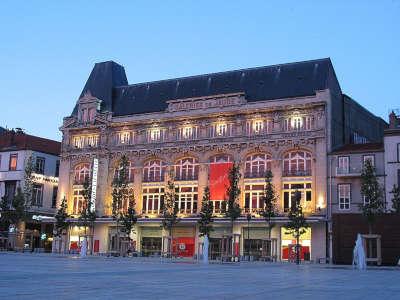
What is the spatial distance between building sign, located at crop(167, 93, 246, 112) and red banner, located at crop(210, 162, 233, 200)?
24.2ft

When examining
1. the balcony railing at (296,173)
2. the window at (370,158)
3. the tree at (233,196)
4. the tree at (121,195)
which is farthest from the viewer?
the tree at (121,195)

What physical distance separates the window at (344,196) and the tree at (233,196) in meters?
10.9

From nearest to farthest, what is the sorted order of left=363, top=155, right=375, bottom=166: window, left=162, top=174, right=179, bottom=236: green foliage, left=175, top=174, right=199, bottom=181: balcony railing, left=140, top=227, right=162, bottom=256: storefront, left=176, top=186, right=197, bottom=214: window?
left=363, top=155, right=375, bottom=166: window, left=162, top=174, right=179, bottom=236: green foliage, left=176, top=186, right=197, bottom=214: window, left=175, top=174, right=199, bottom=181: balcony railing, left=140, top=227, right=162, bottom=256: storefront

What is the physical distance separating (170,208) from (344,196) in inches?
797

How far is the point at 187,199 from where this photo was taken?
7012 centimetres

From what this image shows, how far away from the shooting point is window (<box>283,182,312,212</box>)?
205 feet

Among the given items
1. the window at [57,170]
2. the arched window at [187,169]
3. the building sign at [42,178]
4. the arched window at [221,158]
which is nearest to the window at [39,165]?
the building sign at [42,178]

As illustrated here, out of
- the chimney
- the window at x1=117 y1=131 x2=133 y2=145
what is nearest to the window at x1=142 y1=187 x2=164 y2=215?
the window at x1=117 y1=131 x2=133 y2=145

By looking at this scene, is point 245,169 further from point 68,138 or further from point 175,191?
point 68,138

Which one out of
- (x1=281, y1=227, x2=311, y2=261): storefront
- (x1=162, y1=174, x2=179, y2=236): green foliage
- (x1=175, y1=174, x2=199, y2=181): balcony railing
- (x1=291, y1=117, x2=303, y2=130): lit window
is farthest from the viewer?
(x1=175, y1=174, x2=199, y2=181): balcony railing

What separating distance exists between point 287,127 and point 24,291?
53.2 meters

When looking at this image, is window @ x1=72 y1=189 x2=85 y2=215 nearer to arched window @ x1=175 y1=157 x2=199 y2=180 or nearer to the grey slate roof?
the grey slate roof

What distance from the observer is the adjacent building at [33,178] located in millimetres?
79875

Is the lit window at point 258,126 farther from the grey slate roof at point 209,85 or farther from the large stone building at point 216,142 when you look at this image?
the grey slate roof at point 209,85
